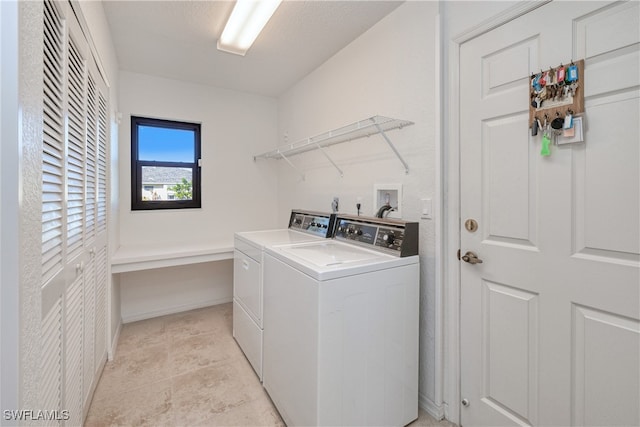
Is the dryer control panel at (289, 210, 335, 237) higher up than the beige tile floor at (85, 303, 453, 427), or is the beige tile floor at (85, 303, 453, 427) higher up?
the dryer control panel at (289, 210, 335, 237)

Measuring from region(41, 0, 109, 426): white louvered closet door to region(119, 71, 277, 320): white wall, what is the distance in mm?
1134

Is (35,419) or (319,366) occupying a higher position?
(35,419)

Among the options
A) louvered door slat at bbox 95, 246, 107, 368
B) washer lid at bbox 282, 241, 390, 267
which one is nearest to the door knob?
washer lid at bbox 282, 241, 390, 267

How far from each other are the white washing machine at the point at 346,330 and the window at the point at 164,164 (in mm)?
1968

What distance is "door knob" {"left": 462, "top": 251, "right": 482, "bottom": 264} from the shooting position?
151cm

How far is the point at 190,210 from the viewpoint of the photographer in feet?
10.7

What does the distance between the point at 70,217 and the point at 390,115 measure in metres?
1.89

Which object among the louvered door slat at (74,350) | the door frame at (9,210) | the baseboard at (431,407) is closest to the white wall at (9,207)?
the door frame at (9,210)

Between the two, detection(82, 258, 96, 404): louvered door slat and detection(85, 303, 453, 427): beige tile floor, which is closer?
detection(82, 258, 96, 404): louvered door slat

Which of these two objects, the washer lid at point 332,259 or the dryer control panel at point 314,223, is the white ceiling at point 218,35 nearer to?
the dryer control panel at point 314,223

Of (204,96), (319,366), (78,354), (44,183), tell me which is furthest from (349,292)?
(204,96)

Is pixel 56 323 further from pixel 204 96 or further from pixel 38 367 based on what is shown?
pixel 204 96

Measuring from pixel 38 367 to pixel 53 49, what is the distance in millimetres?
1058

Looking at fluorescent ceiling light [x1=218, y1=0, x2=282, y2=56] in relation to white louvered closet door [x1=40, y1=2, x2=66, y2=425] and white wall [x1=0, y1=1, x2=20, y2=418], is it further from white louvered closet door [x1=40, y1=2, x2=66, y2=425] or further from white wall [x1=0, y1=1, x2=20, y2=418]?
white wall [x1=0, y1=1, x2=20, y2=418]
